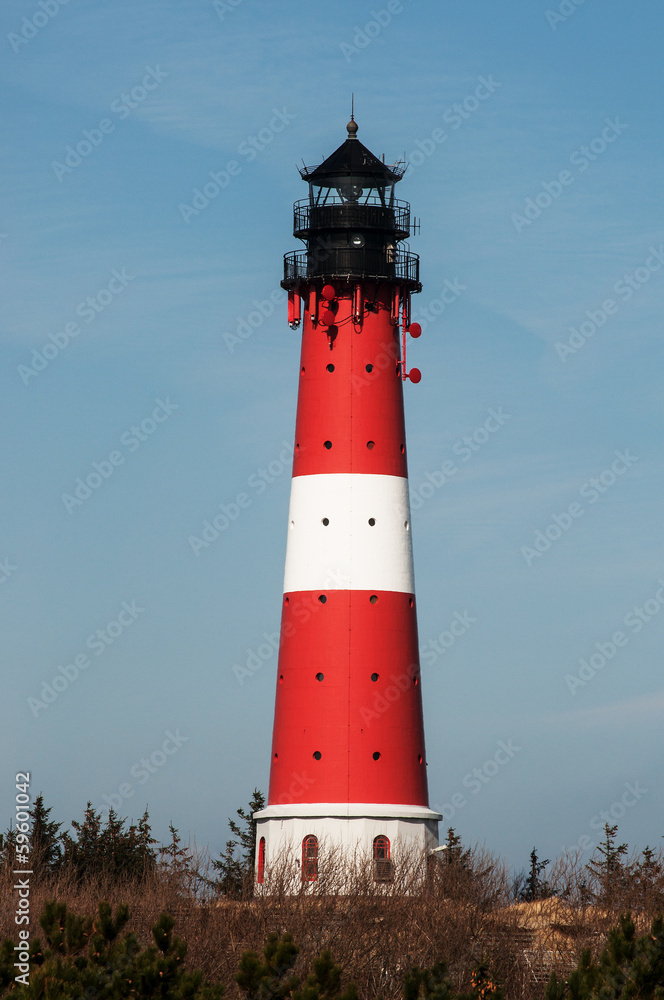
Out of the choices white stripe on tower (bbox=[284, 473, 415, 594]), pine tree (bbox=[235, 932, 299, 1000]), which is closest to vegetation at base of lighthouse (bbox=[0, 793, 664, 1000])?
pine tree (bbox=[235, 932, 299, 1000])

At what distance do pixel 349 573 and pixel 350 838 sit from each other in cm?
727

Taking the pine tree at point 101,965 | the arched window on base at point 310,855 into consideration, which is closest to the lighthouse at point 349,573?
the arched window on base at point 310,855

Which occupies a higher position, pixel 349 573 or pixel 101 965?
pixel 349 573

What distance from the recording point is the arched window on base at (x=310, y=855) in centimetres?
4638

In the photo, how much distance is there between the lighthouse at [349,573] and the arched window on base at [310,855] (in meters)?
0.03

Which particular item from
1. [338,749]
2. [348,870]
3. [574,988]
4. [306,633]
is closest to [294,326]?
[306,633]

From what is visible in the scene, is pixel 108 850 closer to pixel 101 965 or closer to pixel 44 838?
pixel 44 838

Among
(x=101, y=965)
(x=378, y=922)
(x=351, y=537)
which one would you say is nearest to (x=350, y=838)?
(x=378, y=922)

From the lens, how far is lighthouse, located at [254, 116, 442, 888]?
46656mm

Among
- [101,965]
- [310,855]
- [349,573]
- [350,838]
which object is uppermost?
[349,573]

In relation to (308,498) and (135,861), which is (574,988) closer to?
(308,498)

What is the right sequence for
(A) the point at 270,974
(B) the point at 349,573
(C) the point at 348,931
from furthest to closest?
(B) the point at 349,573 < (C) the point at 348,931 < (A) the point at 270,974

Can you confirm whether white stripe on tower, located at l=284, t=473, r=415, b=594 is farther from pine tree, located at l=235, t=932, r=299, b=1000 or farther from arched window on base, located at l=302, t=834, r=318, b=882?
pine tree, located at l=235, t=932, r=299, b=1000

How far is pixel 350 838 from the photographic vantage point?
46188 millimetres
